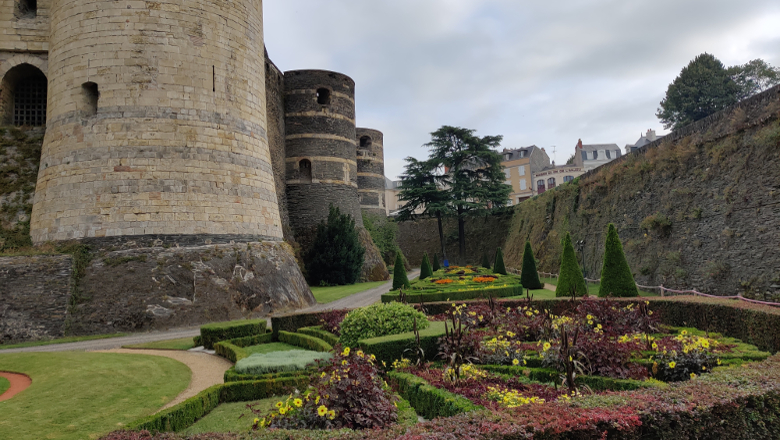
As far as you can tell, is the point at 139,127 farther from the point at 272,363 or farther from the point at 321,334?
the point at 272,363

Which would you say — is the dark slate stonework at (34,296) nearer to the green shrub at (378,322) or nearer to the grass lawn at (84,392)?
the grass lawn at (84,392)

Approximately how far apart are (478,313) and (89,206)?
12.1 m

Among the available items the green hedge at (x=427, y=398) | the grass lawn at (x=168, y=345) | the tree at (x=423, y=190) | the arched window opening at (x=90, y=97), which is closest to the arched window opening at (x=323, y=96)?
the tree at (x=423, y=190)

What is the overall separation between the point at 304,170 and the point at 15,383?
22948 millimetres

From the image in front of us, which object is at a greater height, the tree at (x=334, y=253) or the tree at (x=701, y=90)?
the tree at (x=701, y=90)

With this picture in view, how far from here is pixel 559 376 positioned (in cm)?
638

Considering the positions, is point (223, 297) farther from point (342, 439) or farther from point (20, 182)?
point (342, 439)

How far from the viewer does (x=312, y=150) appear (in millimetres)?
30266

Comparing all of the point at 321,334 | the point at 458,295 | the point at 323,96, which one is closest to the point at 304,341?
the point at 321,334

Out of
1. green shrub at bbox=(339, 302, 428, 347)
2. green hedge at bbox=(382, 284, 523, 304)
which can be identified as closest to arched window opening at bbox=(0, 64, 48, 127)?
green hedge at bbox=(382, 284, 523, 304)

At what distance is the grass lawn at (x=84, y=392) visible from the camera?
616 centimetres

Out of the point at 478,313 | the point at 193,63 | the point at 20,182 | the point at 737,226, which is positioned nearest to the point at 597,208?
the point at 737,226

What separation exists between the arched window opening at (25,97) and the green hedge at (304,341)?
13806 millimetres

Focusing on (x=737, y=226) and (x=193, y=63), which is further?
(x=193, y=63)
